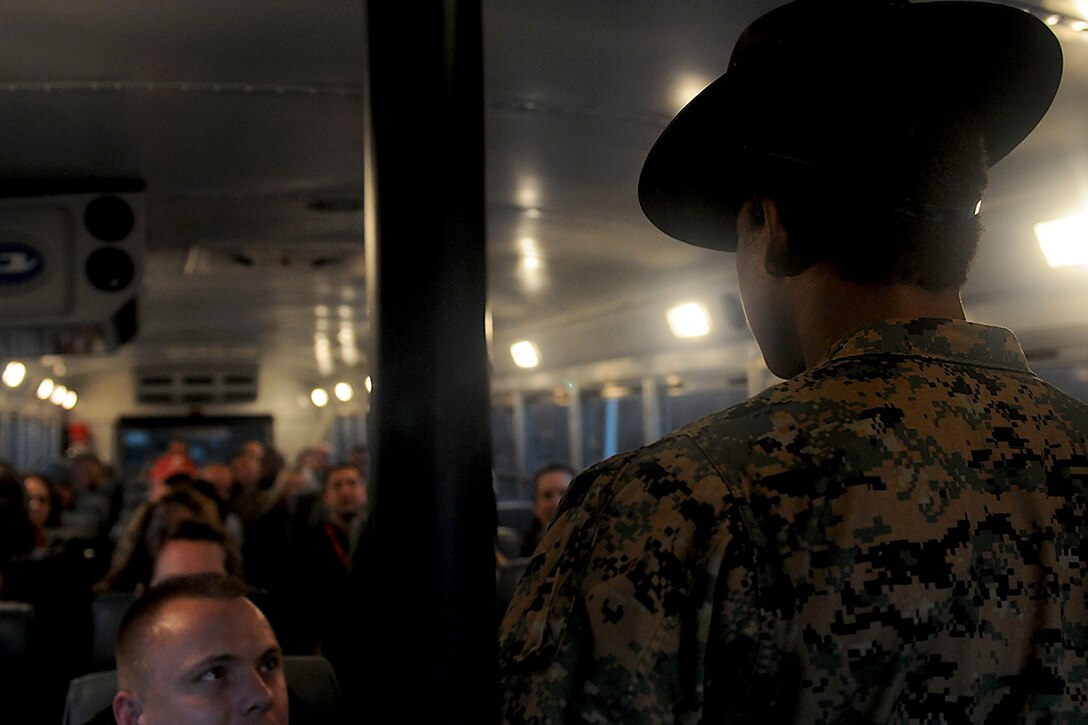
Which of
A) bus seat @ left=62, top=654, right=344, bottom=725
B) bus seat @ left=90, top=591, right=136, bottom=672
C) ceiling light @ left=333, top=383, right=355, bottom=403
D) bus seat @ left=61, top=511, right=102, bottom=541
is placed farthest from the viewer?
ceiling light @ left=333, top=383, right=355, bottom=403

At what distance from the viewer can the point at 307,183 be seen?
4.80 metres

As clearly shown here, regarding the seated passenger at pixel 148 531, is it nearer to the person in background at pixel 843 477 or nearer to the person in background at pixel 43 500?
the person in background at pixel 43 500

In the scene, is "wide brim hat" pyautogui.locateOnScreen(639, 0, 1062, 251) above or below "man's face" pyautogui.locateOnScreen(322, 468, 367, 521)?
above

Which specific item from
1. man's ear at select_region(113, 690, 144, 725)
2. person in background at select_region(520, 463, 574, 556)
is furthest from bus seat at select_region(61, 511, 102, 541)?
man's ear at select_region(113, 690, 144, 725)

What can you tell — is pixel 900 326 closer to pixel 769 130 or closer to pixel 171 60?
pixel 769 130

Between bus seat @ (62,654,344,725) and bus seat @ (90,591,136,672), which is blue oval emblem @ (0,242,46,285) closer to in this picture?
bus seat @ (90,591,136,672)

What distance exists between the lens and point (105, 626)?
404 centimetres

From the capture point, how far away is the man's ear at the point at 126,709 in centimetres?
254

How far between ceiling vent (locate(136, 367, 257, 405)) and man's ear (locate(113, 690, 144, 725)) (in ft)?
59.4

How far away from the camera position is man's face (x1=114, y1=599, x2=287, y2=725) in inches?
98.7

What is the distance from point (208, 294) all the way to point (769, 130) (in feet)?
27.6

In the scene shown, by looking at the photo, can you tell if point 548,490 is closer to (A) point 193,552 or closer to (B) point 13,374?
(A) point 193,552

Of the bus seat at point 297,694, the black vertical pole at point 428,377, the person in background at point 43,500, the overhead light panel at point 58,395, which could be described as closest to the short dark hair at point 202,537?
the bus seat at point 297,694

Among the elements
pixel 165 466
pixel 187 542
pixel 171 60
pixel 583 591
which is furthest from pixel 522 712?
pixel 165 466
